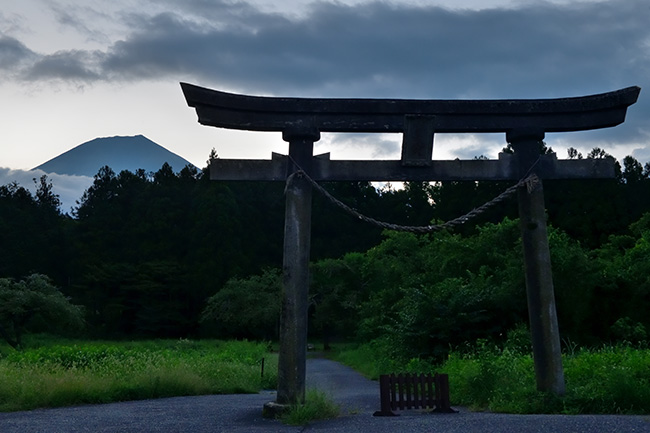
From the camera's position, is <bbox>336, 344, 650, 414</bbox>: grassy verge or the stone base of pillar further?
<bbox>336, 344, 650, 414</bbox>: grassy verge

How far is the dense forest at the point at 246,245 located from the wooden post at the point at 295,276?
1511 cm

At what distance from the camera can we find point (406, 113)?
1036cm

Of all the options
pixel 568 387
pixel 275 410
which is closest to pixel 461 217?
pixel 568 387

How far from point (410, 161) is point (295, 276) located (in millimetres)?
2528

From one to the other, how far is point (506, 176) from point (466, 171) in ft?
2.15

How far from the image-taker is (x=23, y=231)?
59.7 meters

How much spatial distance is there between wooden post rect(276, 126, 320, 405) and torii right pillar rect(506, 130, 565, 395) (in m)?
3.39

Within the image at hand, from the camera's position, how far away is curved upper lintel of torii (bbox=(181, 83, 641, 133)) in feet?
33.3

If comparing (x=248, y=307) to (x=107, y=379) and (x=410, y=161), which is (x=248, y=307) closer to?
(x=107, y=379)

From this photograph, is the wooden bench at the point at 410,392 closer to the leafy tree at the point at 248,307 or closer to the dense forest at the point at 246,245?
the dense forest at the point at 246,245

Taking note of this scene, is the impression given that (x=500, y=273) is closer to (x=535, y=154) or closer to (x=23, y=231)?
(x=535, y=154)

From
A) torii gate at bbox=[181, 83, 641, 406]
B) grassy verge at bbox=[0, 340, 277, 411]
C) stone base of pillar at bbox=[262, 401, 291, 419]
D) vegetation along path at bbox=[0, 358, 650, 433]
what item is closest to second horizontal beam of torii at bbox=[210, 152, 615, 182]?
torii gate at bbox=[181, 83, 641, 406]

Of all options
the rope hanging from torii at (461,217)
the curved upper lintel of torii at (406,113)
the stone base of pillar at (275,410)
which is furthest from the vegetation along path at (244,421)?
the curved upper lintel of torii at (406,113)

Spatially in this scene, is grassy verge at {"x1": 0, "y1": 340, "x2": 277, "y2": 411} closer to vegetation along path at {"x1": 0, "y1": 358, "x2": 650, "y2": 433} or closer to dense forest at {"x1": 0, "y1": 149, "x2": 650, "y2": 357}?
vegetation along path at {"x1": 0, "y1": 358, "x2": 650, "y2": 433}
